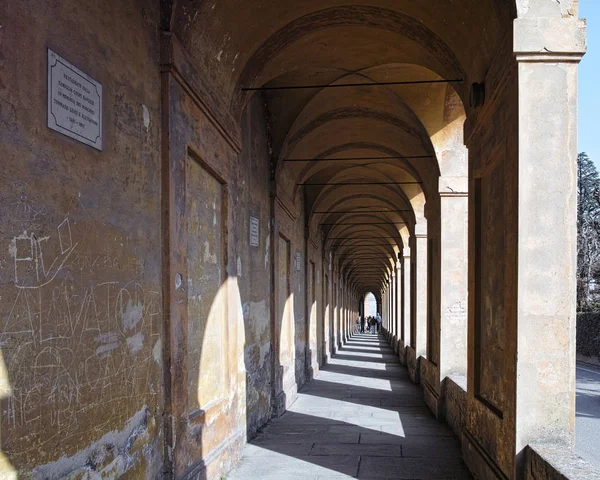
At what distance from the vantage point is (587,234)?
43469mm

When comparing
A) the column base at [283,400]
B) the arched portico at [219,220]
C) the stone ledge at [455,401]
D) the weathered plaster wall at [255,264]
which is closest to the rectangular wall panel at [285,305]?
the column base at [283,400]

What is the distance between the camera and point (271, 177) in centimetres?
1167

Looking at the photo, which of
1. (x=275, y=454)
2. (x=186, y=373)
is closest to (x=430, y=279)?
(x=275, y=454)

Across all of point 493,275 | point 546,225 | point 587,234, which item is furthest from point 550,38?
point 587,234

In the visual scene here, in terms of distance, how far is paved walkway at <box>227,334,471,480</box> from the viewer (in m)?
7.49

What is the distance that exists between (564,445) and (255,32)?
5.52m

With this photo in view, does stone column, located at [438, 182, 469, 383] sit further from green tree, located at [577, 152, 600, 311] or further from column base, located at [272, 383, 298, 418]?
green tree, located at [577, 152, 600, 311]

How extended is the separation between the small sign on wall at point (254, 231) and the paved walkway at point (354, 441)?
2.92 meters

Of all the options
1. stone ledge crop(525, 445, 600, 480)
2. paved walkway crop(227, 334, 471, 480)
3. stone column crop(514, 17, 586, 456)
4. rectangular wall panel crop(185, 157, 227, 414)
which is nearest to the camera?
stone ledge crop(525, 445, 600, 480)

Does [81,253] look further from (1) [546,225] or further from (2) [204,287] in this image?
(1) [546,225]

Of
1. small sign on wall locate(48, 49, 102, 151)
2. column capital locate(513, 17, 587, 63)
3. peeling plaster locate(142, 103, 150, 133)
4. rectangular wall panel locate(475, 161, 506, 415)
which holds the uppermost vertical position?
column capital locate(513, 17, 587, 63)

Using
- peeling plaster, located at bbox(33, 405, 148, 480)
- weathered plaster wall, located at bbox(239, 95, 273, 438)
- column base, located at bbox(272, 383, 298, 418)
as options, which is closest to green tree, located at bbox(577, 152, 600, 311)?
column base, located at bbox(272, 383, 298, 418)

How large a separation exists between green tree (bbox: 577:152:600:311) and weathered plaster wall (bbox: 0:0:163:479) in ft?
112

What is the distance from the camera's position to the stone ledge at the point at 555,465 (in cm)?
392
